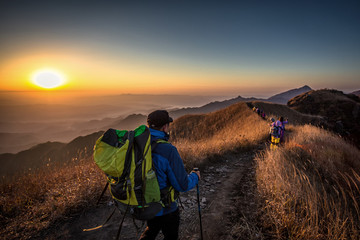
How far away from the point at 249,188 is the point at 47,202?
492 centimetres

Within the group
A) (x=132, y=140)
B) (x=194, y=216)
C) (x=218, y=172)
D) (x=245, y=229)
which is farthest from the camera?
(x=218, y=172)

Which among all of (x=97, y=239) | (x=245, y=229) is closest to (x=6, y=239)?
(x=97, y=239)

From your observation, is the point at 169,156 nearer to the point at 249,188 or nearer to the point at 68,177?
the point at 249,188

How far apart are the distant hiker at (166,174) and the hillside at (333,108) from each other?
1238 inches

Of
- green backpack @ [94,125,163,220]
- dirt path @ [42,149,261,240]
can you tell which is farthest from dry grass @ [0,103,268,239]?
green backpack @ [94,125,163,220]

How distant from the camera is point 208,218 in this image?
3.27m

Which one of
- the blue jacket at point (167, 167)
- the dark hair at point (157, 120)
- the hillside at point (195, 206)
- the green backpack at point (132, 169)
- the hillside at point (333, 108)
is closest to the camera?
the green backpack at point (132, 169)

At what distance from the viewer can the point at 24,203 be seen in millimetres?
3645

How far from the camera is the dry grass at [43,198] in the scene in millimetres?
3080

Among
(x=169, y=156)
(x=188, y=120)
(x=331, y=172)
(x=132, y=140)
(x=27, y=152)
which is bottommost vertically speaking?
(x=27, y=152)

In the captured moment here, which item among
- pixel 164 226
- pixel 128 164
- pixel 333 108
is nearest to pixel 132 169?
pixel 128 164

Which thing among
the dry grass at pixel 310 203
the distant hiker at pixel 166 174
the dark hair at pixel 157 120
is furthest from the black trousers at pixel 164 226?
the dry grass at pixel 310 203

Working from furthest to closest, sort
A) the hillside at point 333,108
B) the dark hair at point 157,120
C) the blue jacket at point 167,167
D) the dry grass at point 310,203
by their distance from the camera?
1. the hillside at point 333,108
2. the dry grass at point 310,203
3. the dark hair at point 157,120
4. the blue jacket at point 167,167

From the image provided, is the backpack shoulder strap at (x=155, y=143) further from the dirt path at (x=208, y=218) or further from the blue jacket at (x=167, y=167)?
the dirt path at (x=208, y=218)
